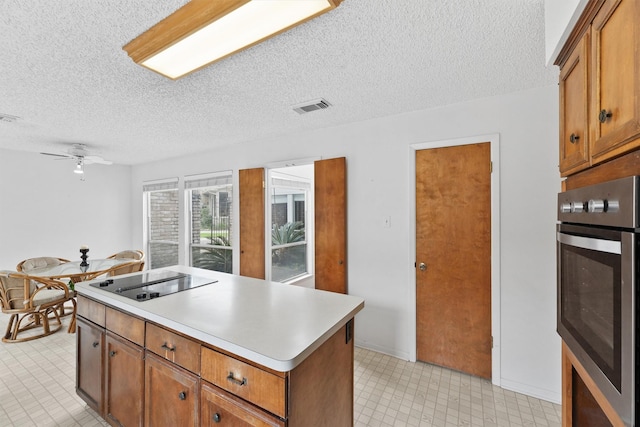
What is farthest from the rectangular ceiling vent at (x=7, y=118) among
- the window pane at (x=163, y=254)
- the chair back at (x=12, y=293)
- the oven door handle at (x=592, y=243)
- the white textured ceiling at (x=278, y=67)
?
the oven door handle at (x=592, y=243)

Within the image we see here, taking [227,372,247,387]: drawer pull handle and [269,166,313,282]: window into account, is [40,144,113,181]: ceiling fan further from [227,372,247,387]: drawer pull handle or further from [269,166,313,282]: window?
[227,372,247,387]: drawer pull handle

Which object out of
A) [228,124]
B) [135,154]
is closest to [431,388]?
[228,124]

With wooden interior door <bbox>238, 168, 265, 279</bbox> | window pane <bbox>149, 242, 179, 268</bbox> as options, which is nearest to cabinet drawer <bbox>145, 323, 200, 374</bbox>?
wooden interior door <bbox>238, 168, 265, 279</bbox>

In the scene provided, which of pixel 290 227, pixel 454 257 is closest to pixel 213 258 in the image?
pixel 290 227

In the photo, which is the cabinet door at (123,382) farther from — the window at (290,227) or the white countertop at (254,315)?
the window at (290,227)

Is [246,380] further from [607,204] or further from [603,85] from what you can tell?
[603,85]

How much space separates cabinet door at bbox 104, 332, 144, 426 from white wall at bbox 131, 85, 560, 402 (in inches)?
81.1

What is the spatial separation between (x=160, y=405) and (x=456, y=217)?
255 centimetres

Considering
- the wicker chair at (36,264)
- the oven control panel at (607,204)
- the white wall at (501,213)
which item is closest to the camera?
the oven control panel at (607,204)

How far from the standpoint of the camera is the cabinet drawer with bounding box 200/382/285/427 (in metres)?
1.08

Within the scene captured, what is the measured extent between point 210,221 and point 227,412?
13.3 feet

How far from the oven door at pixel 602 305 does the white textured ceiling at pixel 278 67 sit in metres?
1.22

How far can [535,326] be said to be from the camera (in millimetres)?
2227

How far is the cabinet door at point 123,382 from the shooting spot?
61.6 inches
